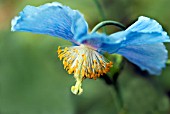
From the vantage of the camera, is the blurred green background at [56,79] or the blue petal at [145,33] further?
the blurred green background at [56,79]

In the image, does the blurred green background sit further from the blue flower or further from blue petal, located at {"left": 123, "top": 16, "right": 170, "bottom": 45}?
blue petal, located at {"left": 123, "top": 16, "right": 170, "bottom": 45}

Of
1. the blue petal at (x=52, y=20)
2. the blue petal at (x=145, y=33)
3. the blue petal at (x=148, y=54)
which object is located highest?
the blue petal at (x=52, y=20)

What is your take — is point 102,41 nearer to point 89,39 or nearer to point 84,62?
point 89,39

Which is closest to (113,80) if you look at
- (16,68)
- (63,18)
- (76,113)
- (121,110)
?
(121,110)

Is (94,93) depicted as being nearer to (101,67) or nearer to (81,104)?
(81,104)

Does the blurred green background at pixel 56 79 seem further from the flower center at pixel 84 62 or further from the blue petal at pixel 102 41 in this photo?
the blue petal at pixel 102 41

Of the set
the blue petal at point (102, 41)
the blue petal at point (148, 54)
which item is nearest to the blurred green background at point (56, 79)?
the blue petal at point (148, 54)
